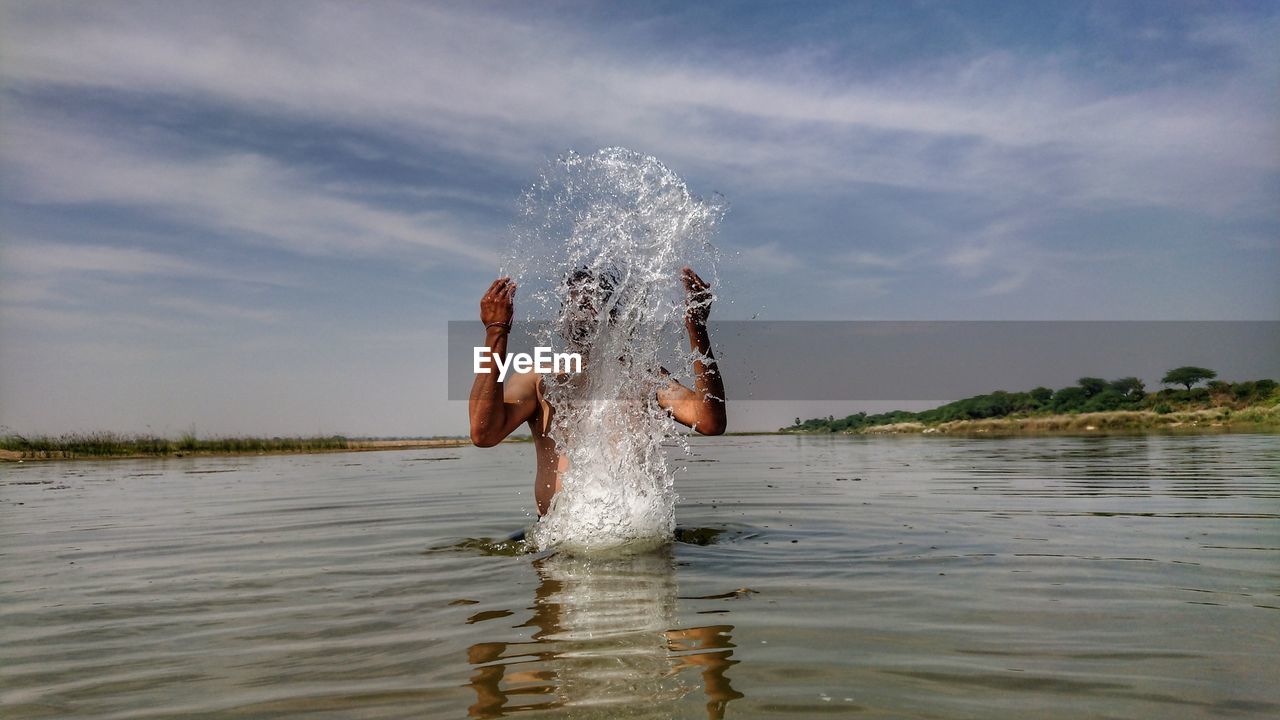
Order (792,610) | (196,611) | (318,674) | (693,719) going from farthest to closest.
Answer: (196,611)
(792,610)
(318,674)
(693,719)

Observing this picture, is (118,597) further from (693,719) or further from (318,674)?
(693,719)

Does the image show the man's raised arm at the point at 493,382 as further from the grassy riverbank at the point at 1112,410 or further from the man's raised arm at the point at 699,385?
the grassy riverbank at the point at 1112,410

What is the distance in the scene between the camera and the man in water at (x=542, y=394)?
212 inches

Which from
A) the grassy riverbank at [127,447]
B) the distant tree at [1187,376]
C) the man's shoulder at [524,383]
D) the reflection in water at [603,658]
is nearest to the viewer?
the reflection in water at [603,658]

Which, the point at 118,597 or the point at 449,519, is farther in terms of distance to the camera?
the point at 449,519

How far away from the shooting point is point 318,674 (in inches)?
118

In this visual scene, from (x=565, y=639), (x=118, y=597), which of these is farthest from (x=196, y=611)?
(x=565, y=639)

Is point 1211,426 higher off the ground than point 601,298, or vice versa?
point 601,298

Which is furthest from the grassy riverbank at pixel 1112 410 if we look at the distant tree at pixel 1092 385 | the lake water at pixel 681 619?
the lake water at pixel 681 619

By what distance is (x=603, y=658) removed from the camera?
3.01 meters

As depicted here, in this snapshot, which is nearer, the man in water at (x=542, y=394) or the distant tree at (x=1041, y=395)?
the man in water at (x=542, y=394)

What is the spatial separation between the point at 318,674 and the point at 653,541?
11.0 ft

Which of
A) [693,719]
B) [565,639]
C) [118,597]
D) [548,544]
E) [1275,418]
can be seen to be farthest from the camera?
[1275,418]

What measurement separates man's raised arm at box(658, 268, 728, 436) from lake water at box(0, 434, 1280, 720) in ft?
3.18
